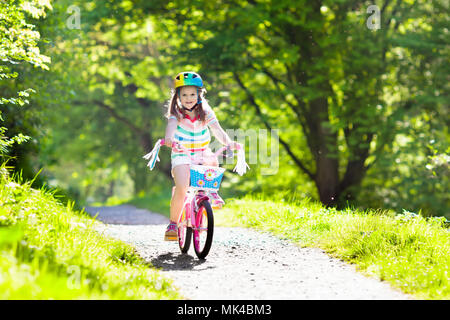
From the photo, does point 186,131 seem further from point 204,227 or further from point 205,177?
point 204,227

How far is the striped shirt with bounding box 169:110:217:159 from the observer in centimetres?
592

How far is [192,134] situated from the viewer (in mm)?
5988

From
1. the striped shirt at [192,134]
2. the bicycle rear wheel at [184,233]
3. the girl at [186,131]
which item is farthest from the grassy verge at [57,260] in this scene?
the striped shirt at [192,134]

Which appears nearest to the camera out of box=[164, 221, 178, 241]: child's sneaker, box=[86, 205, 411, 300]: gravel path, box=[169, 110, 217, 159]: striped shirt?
box=[86, 205, 411, 300]: gravel path

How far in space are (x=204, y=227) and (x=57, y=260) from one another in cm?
191

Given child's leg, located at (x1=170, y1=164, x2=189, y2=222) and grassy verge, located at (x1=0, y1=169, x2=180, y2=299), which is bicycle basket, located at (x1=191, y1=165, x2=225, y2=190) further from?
grassy verge, located at (x1=0, y1=169, x2=180, y2=299)

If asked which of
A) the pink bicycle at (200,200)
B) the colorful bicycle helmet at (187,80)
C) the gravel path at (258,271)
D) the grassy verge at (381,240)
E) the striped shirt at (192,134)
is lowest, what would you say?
the gravel path at (258,271)

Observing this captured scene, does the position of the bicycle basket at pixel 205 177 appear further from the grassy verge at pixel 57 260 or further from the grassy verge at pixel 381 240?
the grassy verge at pixel 381 240

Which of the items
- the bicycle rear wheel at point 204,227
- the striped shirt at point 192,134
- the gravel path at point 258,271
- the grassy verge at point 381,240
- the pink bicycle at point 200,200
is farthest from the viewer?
the striped shirt at point 192,134

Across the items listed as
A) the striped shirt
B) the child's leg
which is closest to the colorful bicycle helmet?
the striped shirt

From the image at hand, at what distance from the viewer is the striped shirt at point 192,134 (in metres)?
5.92

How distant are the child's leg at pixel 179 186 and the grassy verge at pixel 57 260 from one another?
2.32ft

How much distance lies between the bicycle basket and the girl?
0.22 meters

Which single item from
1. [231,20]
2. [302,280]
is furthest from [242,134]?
[302,280]
